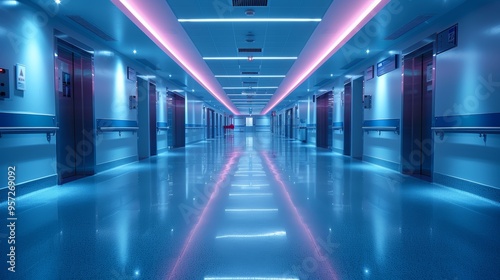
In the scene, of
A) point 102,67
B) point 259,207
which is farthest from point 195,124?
point 259,207

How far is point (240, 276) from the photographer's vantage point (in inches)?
87.6

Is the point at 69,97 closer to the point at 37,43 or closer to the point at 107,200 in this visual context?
the point at 37,43

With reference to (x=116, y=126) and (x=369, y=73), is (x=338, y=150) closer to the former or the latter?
(x=369, y=73)

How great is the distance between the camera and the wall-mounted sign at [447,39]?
5.34 metres

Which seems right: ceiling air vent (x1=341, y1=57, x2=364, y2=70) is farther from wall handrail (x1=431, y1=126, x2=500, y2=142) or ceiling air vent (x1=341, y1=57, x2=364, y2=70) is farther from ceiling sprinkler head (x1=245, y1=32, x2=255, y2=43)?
wall handrail (x1=431, y1=126, x2=500, y2=142)

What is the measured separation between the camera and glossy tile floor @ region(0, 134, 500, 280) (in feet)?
7.66

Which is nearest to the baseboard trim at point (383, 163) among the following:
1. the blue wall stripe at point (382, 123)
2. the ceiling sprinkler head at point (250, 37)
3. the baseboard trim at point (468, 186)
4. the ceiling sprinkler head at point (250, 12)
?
the blue wall stripe at point (382, 123)

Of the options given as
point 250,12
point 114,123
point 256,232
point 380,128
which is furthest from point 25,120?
point 380,128

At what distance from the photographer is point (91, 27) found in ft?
20.2

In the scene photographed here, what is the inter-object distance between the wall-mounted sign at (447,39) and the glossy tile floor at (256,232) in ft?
7.91

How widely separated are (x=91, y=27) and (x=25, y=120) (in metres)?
2.29

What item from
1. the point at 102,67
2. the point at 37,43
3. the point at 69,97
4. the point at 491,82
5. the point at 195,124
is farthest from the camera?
the point at 195,124

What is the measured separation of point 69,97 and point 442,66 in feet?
23.9

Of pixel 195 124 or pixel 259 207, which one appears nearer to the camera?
pixel 259 207
